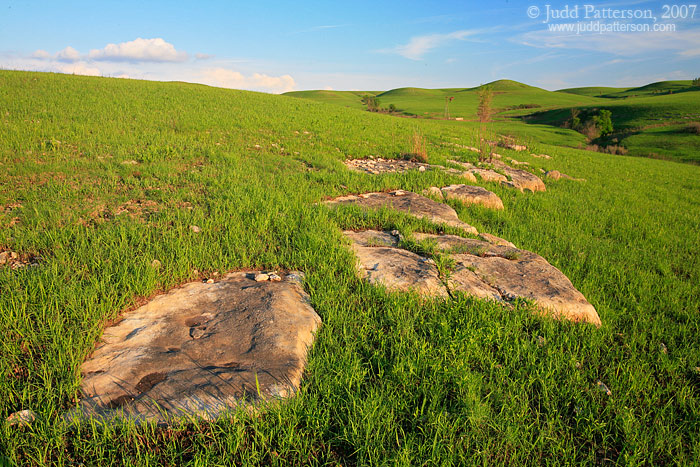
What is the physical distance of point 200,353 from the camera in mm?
Answer: 2420

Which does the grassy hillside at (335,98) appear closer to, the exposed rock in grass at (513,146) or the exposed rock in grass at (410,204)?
the exposed rock in grass at (513,146)

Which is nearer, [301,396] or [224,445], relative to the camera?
[224,445]

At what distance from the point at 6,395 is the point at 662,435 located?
12.4 feet

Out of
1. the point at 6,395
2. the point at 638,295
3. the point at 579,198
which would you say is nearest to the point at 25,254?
the point at 6,395

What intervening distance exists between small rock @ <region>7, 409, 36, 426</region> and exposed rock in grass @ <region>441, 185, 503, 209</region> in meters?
6.33

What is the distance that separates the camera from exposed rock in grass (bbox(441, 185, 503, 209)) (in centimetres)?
A: 683

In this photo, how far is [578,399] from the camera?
91.0 inches

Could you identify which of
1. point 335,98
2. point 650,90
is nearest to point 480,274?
point 335,98

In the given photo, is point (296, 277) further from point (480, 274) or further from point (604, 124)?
point (604, 124)

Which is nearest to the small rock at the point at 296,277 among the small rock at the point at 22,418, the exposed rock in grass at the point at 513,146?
the small rock at the point at 22,418

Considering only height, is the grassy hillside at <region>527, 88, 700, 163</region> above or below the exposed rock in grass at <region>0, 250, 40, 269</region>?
above

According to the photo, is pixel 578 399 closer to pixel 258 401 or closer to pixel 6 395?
pixel 258 401

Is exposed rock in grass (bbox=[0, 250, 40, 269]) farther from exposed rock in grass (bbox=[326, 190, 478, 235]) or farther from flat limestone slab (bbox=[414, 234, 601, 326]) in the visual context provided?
flat limestone slab (bbox=[414, 234, 601, 326])

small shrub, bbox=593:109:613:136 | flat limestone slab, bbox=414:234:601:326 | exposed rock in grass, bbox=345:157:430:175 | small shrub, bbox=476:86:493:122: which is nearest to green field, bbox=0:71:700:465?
flat limestone slab, bbox=414:234:601:326
